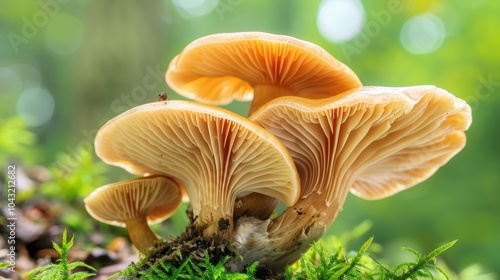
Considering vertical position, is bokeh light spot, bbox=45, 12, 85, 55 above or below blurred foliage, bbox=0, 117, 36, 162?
above

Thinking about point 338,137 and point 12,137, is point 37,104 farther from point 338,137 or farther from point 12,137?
point 338,137

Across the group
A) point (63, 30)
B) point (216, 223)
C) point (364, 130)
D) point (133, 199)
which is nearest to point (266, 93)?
point (364, 130)

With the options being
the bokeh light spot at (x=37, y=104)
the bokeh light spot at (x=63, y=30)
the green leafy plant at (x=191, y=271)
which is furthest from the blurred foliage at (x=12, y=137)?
the bokeh light spot at (x=37, y=104)

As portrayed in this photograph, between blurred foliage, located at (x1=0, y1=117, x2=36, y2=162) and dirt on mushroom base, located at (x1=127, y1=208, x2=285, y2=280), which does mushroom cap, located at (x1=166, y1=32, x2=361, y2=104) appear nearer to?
dirt on mushroom base, located at (x1=127, y1=208, x2=285, y2=280)

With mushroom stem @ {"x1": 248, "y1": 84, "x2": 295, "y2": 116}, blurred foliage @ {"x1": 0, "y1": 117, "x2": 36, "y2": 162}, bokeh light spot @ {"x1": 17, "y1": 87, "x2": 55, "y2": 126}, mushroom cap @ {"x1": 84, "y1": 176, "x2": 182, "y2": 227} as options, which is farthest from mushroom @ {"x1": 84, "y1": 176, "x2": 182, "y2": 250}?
bokeh light spot @ {"x1": 17, "y1": 87, "x2": 55, "y2": 126}

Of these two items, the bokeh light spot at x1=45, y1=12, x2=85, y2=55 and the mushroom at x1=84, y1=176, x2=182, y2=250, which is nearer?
the mushroom at x1=84, y1=176, x2=182, y2=250

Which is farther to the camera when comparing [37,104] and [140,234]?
[37,104]
